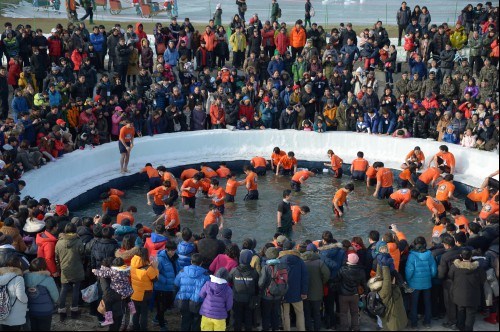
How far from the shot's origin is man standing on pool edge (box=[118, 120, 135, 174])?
21.9m

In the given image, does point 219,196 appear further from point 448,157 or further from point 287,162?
point 448,157

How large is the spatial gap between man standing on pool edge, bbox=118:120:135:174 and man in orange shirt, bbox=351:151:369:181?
5.95 metres

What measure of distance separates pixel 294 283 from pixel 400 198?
7838 millimetres

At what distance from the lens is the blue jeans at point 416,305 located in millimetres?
13586

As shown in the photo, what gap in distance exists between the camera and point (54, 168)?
20.8 m

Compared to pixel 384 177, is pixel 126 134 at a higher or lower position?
higher

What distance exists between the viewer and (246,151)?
2469cm

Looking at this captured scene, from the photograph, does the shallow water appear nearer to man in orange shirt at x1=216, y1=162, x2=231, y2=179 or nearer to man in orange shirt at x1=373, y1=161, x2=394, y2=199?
man in orange shirt at x1=373, y1=161, x2=394, y2=199

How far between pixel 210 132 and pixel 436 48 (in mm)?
8377

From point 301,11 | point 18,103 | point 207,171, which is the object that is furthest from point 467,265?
point 301,11

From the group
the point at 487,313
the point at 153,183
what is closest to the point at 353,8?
the point at 153,183

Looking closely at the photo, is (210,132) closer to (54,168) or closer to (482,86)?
(54,168)

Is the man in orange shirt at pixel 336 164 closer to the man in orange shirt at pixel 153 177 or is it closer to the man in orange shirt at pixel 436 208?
the man in orange shirt at pixel 436 208

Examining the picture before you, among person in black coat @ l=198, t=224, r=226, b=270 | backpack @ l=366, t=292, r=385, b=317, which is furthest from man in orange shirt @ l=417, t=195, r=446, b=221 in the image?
person in black coat @ l=198, t=224, r=226, b=270
